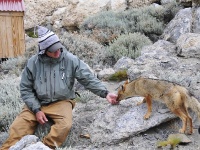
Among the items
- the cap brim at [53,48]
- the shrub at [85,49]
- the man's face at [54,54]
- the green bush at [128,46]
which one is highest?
Result: the cap brim at [53,48]

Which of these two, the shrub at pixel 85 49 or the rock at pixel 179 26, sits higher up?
the rock at pixel 179 26

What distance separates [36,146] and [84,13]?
10764mm

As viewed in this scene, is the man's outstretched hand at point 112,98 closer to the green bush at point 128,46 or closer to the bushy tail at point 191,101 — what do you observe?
the bushy tail at point 191,101

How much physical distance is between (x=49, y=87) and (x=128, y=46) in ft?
16.0

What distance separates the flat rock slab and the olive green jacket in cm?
33

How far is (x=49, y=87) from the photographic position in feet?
15.7

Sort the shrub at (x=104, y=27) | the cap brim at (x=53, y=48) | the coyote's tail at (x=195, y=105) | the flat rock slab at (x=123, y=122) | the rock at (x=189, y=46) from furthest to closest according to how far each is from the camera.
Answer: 1. the shrub at (x=104, y=27)
2. the rock at (x=189, y=46)
3. the cap brim at (x=53, y=48)
4. the flat rock slab at (x=123, y=122)
5. the coyote's tail at (x=195, y=105)

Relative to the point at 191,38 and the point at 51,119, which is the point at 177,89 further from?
the point at 191,38

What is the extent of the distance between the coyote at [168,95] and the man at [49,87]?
17.2 inches

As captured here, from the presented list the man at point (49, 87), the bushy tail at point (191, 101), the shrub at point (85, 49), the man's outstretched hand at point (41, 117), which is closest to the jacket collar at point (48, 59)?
the man at point (49, 87)

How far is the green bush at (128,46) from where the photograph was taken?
351 inches

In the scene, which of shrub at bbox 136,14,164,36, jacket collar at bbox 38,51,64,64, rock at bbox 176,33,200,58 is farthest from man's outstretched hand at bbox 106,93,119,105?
shrub at bbox 136,14,164,36

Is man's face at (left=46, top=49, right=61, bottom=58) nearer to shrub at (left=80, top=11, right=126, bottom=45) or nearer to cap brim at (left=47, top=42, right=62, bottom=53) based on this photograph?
cap brim at (left=47, top=42, right=62, bottom=53)

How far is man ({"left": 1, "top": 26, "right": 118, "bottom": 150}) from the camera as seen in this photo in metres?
4.70
